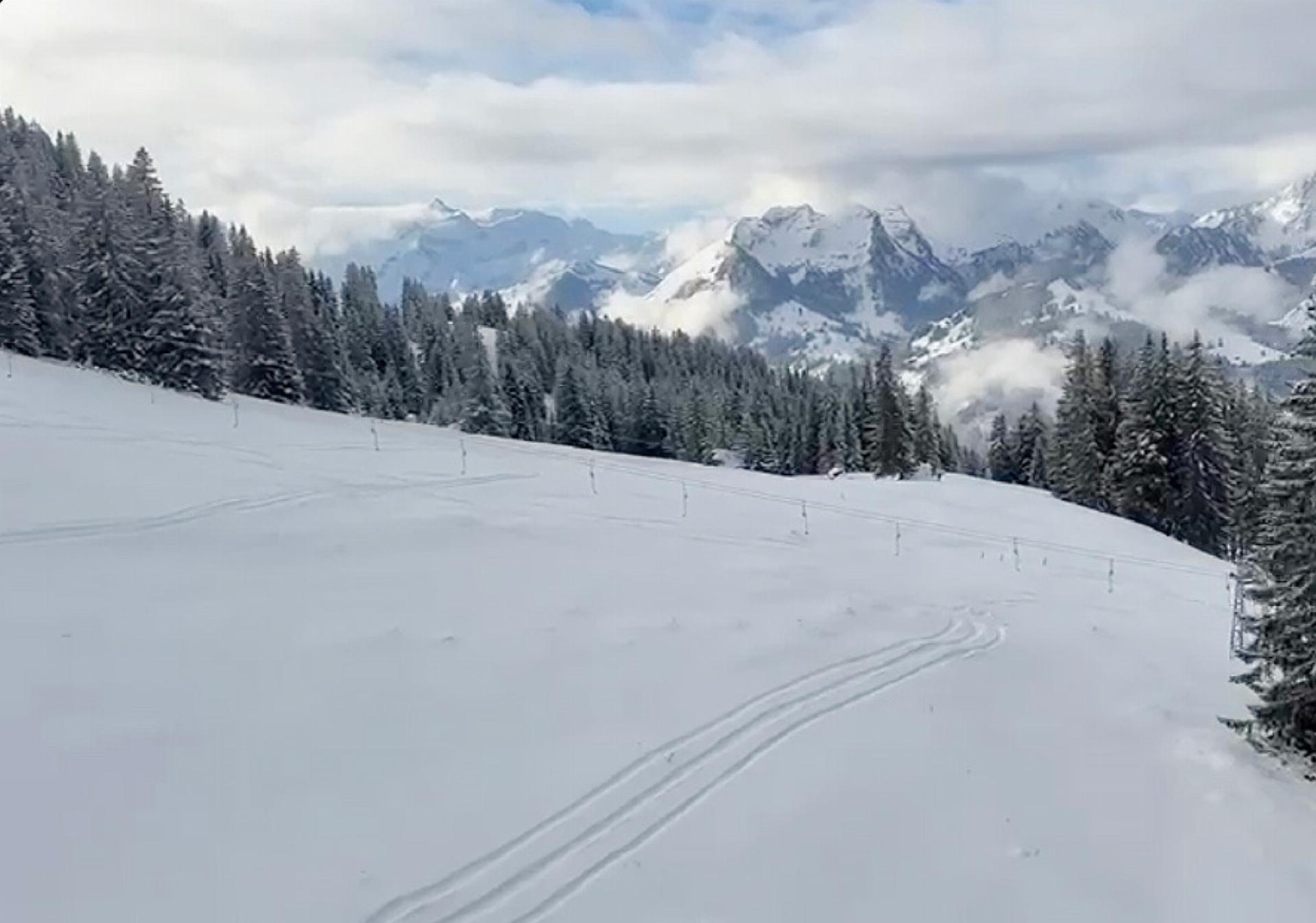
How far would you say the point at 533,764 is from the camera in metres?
12.7

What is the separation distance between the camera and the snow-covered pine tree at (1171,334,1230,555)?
54.2 meters

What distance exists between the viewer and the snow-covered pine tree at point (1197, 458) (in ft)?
178

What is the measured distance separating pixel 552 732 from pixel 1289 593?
1161 centimetres

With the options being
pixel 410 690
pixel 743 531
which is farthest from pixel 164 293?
pixel 410 690

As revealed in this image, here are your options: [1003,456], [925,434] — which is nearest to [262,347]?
[925,434]

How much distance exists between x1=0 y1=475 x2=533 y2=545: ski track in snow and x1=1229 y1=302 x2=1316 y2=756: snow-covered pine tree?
2029 cm

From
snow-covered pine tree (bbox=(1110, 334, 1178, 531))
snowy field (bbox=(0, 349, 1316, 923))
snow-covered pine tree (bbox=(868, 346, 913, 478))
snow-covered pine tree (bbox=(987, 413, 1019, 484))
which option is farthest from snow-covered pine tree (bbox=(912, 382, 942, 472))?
snowy field (bbox=(0, 349, 1316, 923))

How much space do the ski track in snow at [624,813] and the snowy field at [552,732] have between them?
0.05m

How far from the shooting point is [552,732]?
1368 centimetres

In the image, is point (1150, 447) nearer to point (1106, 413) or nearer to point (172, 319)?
point (1106, 413)

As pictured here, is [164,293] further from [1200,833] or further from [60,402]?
[1200,833]

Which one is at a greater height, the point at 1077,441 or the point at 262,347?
the point at 262,347

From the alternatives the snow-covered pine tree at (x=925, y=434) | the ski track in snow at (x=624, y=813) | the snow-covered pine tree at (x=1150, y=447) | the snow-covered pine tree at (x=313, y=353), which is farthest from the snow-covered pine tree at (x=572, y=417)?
the ski track in snow at (x=624, y=813)

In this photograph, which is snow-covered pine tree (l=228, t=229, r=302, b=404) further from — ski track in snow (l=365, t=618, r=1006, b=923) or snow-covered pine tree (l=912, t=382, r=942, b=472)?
ski track in snow (l=365, t=618, r=1006, b=923)
